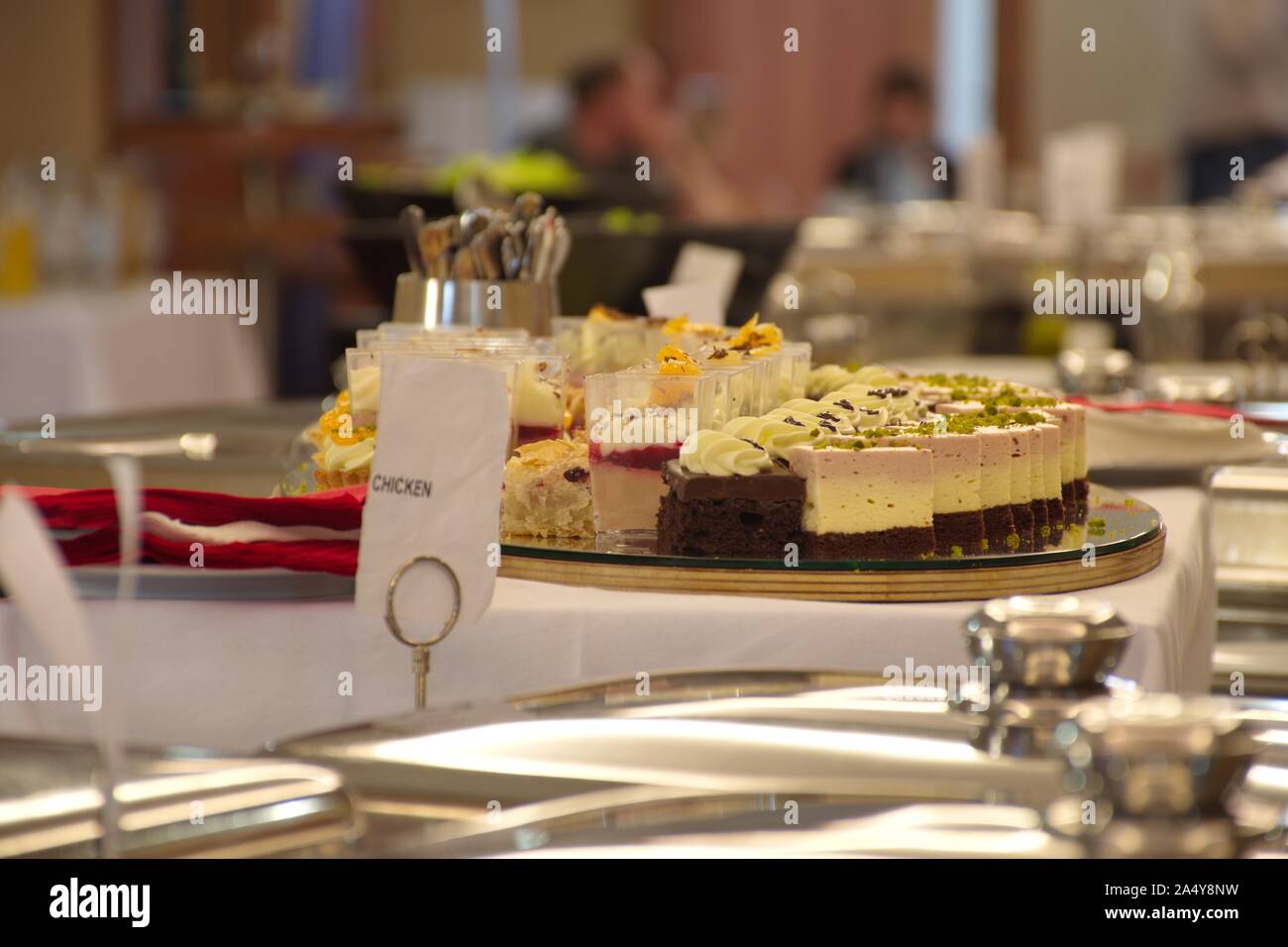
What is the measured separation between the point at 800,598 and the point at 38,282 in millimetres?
3382

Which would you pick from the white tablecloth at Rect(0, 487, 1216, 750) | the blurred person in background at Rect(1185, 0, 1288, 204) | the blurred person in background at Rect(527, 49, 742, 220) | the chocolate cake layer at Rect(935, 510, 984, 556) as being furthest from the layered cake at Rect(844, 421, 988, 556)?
the blurred person in background at Rect(1185, 0, 1288, 204)

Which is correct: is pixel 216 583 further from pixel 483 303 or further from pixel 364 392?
pixel 483 303

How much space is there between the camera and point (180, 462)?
1572mm

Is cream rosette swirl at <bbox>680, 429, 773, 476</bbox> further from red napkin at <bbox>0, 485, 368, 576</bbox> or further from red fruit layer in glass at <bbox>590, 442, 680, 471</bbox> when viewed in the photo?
red napkin at <bbox>0, 485, 368, 576</bbox>

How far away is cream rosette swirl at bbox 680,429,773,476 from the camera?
119 centimetres

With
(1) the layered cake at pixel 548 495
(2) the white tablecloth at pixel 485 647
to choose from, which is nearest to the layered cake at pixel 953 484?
(2) the white tablecloth at pixel 485 647

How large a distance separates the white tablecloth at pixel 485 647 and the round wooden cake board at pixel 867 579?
1 cm

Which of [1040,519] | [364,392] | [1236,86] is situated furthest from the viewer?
[1236,86]

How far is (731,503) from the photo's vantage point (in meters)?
1.19

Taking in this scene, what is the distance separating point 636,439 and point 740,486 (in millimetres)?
107

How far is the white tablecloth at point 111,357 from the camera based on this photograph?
Answer: 3465 mm

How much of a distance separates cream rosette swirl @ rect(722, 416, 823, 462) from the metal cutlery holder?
1.47 feet

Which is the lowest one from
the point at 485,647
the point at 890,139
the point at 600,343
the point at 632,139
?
the point at 485,647

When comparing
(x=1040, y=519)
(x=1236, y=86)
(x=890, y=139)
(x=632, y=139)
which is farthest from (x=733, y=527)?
(x=1236, y=86)
